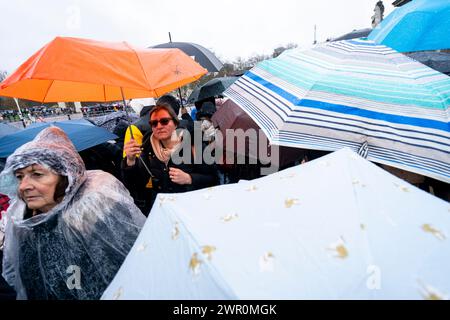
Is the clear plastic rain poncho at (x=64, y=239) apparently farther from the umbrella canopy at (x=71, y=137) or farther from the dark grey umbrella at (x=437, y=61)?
the dark grey umbrella at (x=437, y=61)

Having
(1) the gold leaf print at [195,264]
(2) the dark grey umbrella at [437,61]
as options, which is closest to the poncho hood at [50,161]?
(1) the gold leaf print at [195,264]

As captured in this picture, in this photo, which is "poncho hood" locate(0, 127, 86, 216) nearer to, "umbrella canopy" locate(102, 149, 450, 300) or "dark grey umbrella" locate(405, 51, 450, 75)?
"umbrella canopy" locate(102, 149, 450, 300)

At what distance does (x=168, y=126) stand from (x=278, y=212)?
5.50ft

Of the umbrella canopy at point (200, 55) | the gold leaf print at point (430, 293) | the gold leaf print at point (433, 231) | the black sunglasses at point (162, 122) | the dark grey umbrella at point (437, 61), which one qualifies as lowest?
the gold leaf print at point (430, 293)

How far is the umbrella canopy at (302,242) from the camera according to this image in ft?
2.32

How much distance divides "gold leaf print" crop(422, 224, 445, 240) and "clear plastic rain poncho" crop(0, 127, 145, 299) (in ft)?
5.27

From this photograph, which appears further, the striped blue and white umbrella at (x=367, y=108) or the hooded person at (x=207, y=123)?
the hooded person at (x=207, y=123)

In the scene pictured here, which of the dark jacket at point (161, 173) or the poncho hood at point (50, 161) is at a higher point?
the poncho hood at point (50, 161)

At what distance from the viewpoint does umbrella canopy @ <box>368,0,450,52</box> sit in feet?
6.53

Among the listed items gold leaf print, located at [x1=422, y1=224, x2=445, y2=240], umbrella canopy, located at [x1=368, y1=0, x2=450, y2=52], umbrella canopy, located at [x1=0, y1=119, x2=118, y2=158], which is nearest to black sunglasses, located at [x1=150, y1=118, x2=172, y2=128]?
umbrella canopy, located at [x1=0, y1=119, x2=118, y2=158]

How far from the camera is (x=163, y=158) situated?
91.0 inches

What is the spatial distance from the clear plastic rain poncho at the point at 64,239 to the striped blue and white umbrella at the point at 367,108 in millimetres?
1297

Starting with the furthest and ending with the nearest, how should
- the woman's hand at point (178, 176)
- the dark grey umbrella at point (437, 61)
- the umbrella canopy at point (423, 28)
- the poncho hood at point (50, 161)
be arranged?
the dark grey umbrella at point (437, 61) < the woman's hand at point (178, 176) < the umbrella canopy at point (423, 28) < the poncho hood at point (50, 161)
